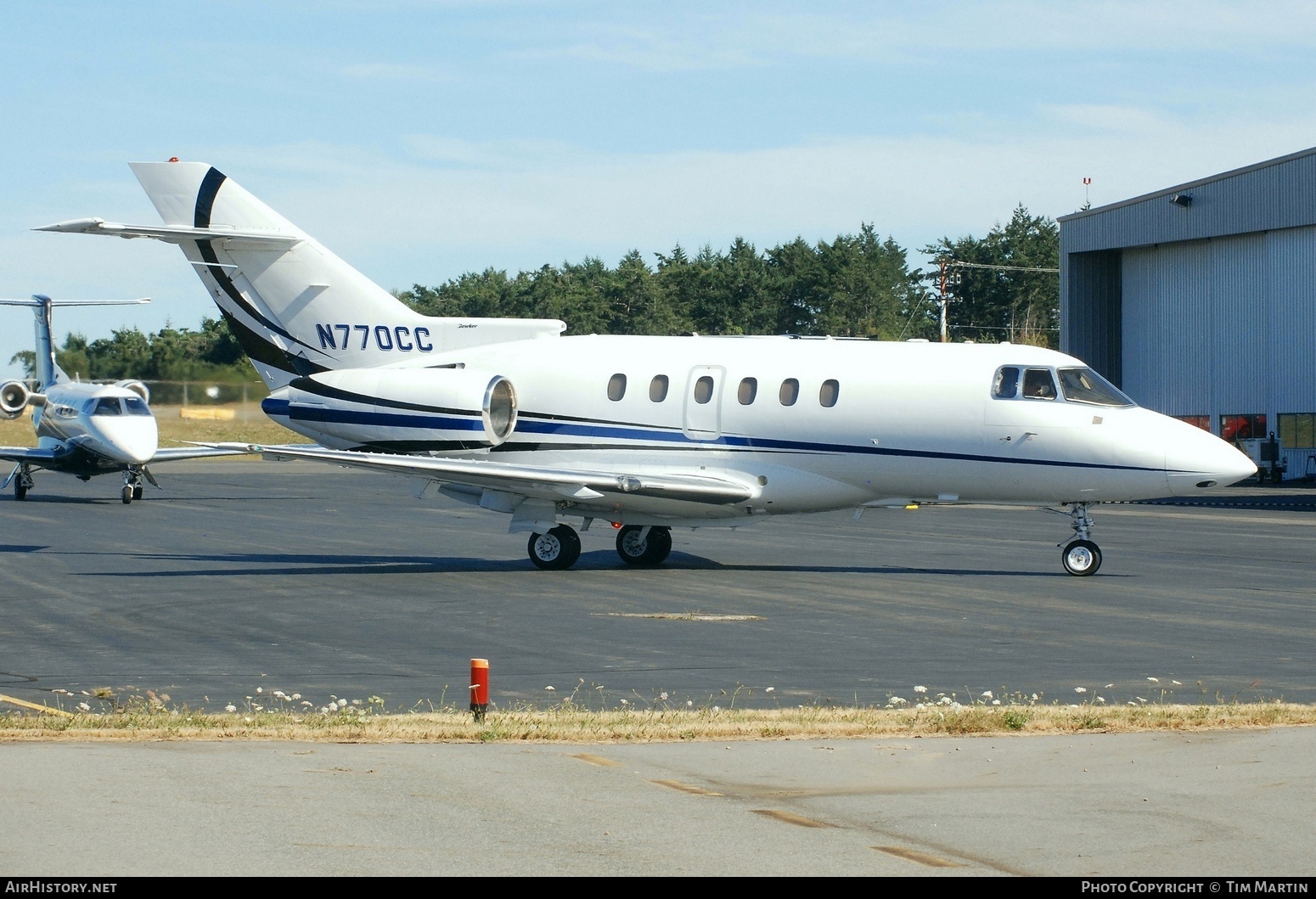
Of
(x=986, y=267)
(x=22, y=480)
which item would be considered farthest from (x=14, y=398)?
(x=986, y=267)

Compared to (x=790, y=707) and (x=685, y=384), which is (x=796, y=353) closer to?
(x=685, y=384)

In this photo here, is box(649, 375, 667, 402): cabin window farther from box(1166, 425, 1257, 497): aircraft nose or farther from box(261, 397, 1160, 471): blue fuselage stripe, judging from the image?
box(1166, 425, 1257, 497): aircraft nose

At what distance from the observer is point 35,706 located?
11414 mm

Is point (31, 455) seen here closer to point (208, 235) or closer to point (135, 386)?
point (135, 386)

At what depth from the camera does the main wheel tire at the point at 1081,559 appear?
70.3ft

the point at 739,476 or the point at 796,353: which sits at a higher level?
the point at 796,353

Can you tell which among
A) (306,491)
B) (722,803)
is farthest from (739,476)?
(306,491)

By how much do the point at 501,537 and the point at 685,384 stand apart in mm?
8080

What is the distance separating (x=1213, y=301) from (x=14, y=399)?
37879mm

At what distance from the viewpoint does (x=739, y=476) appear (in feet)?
72.1

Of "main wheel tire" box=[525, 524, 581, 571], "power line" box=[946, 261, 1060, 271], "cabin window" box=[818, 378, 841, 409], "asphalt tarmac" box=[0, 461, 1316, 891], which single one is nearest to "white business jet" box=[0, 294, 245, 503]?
"asphalt tarmac" box=[0, 461, 1316, 891]

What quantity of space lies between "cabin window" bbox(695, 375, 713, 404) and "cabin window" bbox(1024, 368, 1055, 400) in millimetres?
4346

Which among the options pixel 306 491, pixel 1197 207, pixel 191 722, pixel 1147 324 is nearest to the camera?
pixel 191 722

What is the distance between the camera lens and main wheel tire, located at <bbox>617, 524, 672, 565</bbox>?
23.5 m
